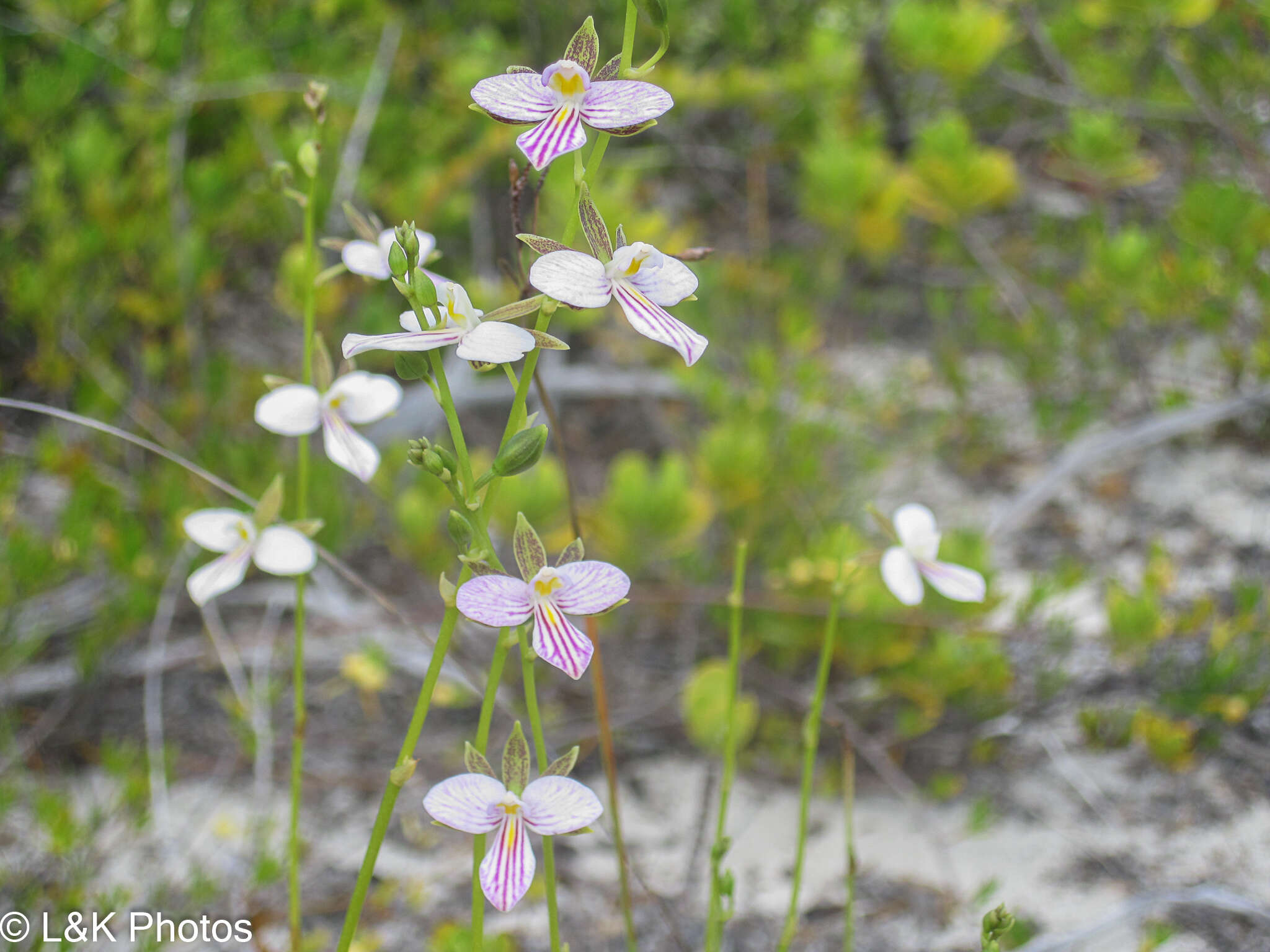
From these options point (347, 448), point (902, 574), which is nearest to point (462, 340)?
point (347, 448)

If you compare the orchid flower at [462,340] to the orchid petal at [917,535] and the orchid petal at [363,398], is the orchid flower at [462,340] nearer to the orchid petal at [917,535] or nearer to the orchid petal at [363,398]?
the orchid petal at [363,398]

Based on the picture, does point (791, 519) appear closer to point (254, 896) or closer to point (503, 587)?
point (254, 896)

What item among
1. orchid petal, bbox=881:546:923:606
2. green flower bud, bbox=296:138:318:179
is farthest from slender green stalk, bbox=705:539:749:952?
green flower bud, bbox=296:138:318:179

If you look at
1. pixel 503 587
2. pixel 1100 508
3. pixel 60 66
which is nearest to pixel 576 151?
pixel 503 587

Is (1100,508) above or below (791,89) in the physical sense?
below

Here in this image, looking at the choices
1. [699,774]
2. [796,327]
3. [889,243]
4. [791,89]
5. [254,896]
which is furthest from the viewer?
[791,89]
